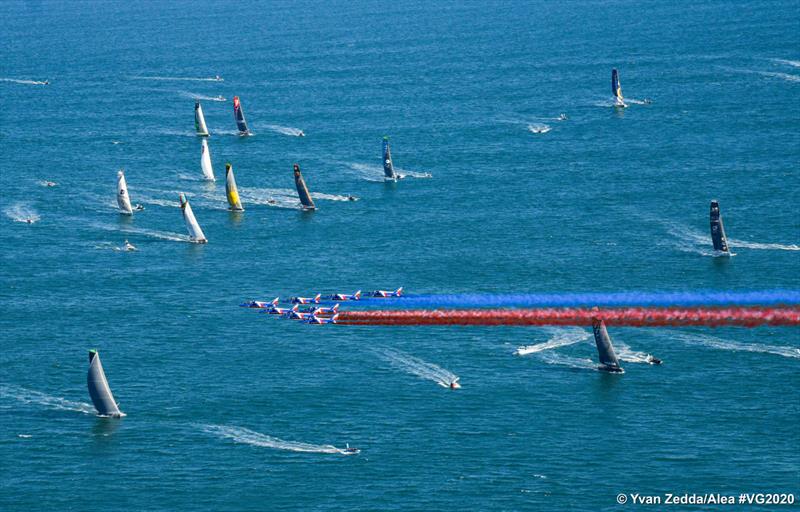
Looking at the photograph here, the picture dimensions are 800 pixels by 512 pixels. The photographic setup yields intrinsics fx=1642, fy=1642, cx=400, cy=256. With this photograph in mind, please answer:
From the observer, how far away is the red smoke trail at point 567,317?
181 meters

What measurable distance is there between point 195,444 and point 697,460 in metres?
49.0

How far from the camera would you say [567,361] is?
179750 mm

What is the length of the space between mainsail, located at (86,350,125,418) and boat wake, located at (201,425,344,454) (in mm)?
10321

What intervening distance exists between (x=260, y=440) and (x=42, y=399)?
91.6 feet

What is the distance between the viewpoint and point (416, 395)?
172375 millimetres

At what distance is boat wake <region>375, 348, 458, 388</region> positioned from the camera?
17650 cm

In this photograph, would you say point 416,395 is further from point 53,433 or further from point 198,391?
point 53,433

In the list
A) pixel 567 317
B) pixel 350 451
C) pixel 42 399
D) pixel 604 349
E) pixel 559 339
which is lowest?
pixel 42 399

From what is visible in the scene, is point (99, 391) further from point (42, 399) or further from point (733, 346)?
point (733, 346)

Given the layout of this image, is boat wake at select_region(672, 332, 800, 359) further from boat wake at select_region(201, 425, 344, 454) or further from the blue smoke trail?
boat wake at select_region(201, 425, 344, 454)

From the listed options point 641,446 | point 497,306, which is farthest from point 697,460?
point 497,306

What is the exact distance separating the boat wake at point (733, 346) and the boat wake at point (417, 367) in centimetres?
2771

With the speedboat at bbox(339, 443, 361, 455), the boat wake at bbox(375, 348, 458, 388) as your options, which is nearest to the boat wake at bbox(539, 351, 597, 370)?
the boat wake at bbox(375, 348, 458, 388)

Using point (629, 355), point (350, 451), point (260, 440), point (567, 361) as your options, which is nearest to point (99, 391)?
point (260, 440)
